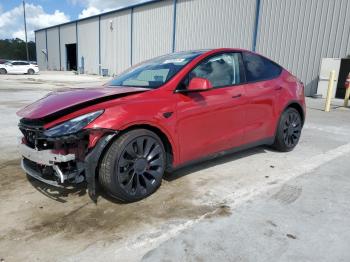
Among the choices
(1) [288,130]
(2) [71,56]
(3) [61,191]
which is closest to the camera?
(3) [61,191]

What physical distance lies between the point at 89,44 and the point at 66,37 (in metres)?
6.95

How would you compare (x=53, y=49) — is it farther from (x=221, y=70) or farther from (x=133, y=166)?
(x=133, y=166)

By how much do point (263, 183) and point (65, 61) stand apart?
43.2m

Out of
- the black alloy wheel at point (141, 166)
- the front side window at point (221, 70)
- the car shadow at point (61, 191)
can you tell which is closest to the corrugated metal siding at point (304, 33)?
the front side window at point (221, 70)

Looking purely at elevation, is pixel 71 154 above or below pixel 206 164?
above

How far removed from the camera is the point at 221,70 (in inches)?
163

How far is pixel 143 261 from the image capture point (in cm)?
241

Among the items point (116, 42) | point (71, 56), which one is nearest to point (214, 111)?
point (116, 42)

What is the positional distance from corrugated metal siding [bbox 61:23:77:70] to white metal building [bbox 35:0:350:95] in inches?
59.2

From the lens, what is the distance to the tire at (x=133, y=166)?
308 cm

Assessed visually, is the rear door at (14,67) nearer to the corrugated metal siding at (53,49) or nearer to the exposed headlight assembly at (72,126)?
the corrugated metal siding at (53,49)

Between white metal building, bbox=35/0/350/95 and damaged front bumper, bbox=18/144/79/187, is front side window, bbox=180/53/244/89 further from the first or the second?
white metal building, bbox=35/0/350/95

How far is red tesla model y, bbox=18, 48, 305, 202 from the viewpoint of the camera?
3.01 metres

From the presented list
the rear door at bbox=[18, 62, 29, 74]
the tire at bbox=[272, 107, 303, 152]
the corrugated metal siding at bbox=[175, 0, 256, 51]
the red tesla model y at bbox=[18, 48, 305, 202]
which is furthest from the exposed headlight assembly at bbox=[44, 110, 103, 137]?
the rear door at bbox=[18, 62, 29, 74]
